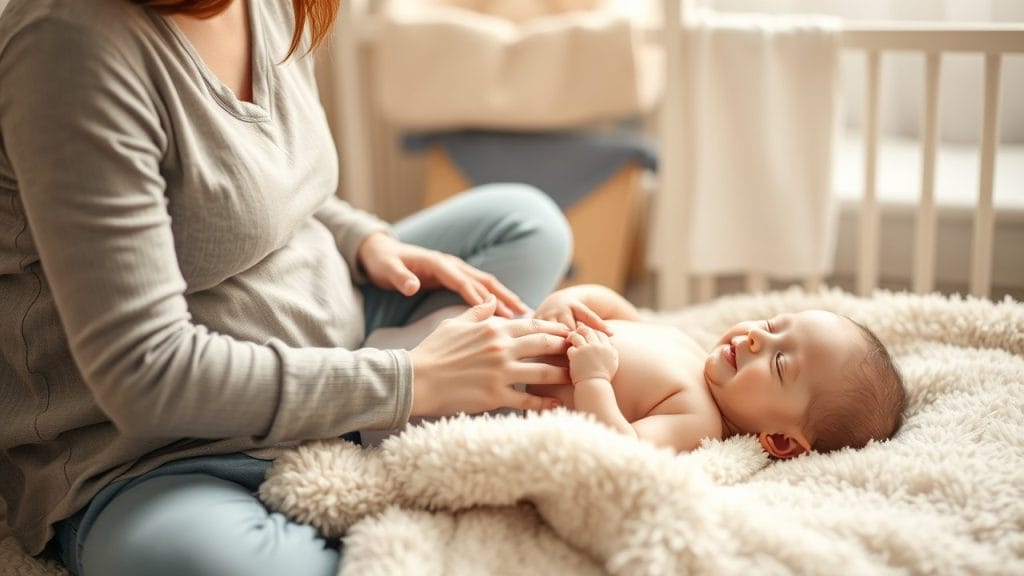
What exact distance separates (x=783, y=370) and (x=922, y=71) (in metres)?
1.18

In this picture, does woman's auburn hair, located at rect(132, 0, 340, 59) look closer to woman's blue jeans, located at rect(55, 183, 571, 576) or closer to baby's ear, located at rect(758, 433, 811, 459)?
woman's blue jeans, located at rect(55, 183, 571, 576)

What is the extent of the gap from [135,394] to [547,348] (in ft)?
1.29

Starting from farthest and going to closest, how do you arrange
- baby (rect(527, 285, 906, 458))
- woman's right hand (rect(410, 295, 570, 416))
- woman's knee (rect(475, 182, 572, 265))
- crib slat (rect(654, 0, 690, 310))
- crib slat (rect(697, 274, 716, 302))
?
crib slat (rect(697, 274, 716, 302)), crib slat (rect(654, 0, 690, 310)), woman's knee (rect(475, 182, 572, 265)), baby (rect(527, 285, 906, 458)), woman's right hand (rect(410, 295, 570, 416))

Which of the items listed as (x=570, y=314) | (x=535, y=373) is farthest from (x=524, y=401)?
(x=570, y=314)

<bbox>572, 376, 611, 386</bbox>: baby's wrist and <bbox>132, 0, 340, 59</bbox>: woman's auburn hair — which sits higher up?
<bbox>132, 0, 340, 59</bbox>: woman's auburn hair

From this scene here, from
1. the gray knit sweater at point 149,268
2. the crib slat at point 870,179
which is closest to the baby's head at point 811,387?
the gray knit sweater at point 149,268

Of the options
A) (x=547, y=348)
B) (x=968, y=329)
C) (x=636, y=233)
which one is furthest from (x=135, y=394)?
(x=636, y=233)

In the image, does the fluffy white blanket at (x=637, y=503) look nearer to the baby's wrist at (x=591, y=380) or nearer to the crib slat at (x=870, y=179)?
the baby's wrist at (x=591, y=380)

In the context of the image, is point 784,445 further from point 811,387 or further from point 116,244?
point 116,244

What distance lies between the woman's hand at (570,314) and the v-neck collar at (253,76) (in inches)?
14.7

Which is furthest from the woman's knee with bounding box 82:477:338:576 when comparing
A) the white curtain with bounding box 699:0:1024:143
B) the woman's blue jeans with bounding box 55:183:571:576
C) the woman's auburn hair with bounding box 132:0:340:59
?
the white curtain with bounding box 699:0:1024:143

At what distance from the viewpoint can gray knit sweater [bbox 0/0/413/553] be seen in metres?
0.75

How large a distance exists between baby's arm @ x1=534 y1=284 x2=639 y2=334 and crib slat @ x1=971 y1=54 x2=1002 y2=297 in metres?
0.59

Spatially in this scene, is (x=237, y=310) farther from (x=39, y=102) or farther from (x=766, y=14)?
(x=766, y=14)
